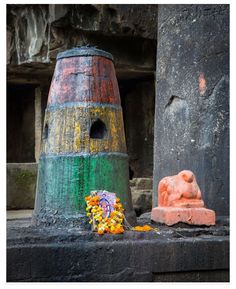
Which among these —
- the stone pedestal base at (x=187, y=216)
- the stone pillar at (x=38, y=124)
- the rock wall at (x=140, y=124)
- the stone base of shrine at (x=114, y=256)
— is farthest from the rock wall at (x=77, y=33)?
the stone base of shrine at (x=114, y=256)

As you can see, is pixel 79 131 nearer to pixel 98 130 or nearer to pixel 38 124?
pixel 98 130

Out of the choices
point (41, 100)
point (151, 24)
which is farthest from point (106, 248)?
point (41, 100)

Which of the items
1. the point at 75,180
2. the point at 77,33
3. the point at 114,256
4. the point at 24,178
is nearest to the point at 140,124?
the point at 77,33

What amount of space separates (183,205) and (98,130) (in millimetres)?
1117

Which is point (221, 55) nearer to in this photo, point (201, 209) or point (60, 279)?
point (201, 209)

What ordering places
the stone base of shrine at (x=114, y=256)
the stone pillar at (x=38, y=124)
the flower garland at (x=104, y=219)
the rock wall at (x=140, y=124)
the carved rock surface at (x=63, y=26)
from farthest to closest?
the rock wall at (x=140, y=124)
the stone pillar at (x=38, y=124)
the carved rock surface at (x=63, y=26)
the flower garland at (x=104, y=219)
the stone base of shrine at (x=114, y=256)

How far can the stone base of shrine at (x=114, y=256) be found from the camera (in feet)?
12.3

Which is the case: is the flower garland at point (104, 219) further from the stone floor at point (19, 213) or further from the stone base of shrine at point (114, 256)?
the stone floor at point (19, 213)

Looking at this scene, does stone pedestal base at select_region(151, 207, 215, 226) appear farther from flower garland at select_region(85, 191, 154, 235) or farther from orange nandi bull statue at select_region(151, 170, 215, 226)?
flower garland at select_region(85, 191, 154, 235)

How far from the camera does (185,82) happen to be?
6.28m

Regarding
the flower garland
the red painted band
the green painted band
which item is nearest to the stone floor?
the green painted band

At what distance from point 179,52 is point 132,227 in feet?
9.36

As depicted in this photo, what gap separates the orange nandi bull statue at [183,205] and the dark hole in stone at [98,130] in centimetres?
86

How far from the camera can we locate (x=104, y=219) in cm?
422
